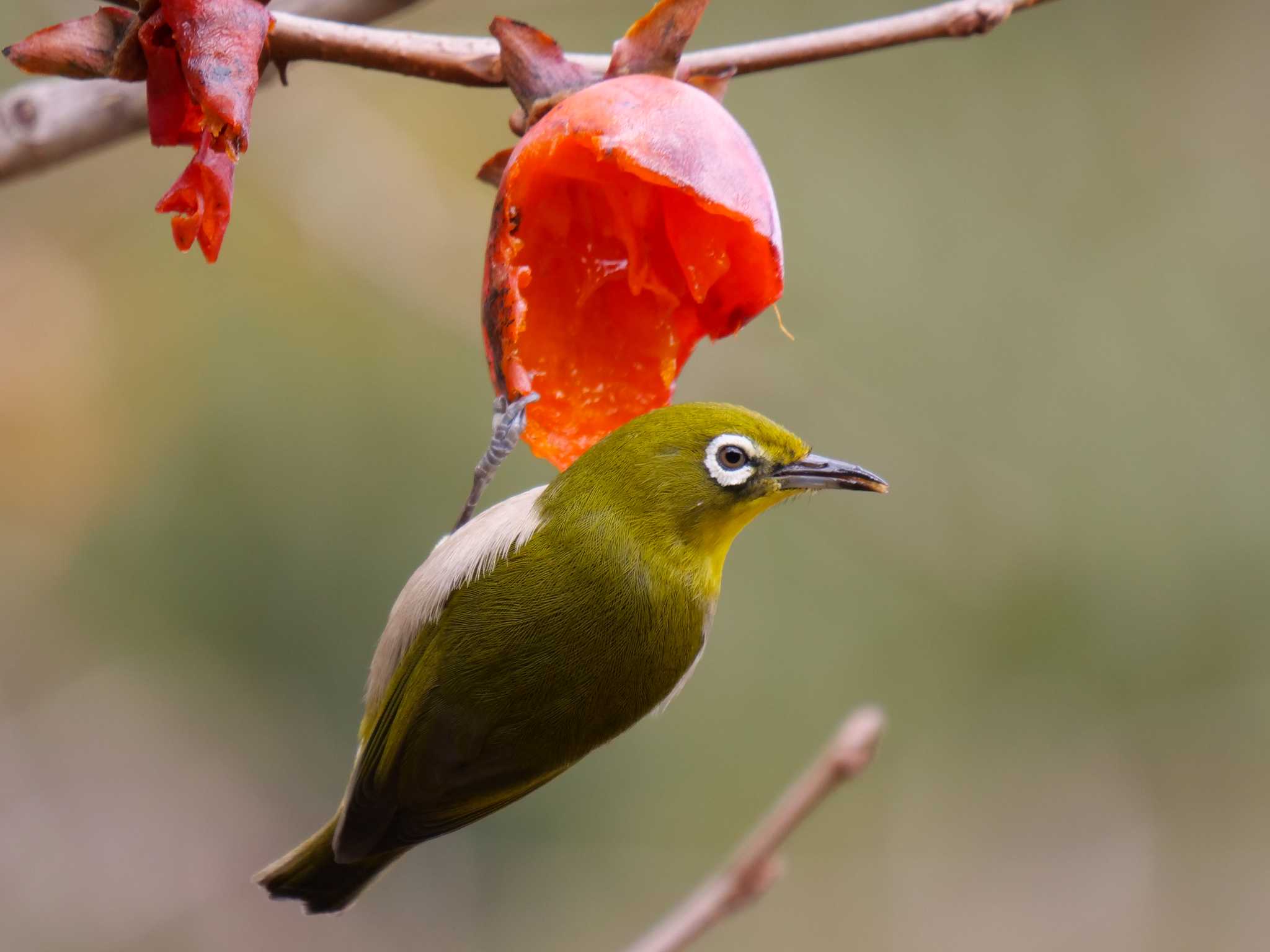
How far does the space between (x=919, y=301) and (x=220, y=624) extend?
327cm

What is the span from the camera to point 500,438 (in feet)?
8.14

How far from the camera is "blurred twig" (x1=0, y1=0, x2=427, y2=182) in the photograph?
2.07 metres

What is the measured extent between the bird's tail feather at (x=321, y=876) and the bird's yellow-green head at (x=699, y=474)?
2.65ft

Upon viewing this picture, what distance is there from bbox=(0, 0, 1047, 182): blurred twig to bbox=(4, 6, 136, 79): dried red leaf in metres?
0.20

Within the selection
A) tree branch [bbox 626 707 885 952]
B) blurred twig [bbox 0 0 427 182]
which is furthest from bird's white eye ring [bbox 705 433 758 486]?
blurred twig [bbox 0 0 427 182]

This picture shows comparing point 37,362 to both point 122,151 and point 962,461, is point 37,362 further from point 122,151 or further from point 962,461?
point 962,461

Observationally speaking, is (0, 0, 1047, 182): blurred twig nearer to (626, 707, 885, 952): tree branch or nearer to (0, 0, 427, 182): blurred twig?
(0, 0, 427, 182): blurred twig

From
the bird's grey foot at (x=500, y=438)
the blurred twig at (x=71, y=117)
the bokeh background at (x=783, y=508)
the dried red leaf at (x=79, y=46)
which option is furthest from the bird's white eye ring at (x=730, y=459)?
the bokeh background at (x=783, y=508)

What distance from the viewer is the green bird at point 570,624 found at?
2.52 metres

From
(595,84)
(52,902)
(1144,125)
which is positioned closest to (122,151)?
(52,902)

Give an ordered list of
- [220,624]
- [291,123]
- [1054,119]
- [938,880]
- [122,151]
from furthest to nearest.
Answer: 1. [938,880]
2. [1054,119]
3. [220,624]
4. [122,151]
5. [291,123]

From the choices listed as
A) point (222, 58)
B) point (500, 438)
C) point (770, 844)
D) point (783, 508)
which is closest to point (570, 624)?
point (500, 438)

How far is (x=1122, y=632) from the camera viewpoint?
5.96 metres

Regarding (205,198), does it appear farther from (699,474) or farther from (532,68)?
(699,474)
